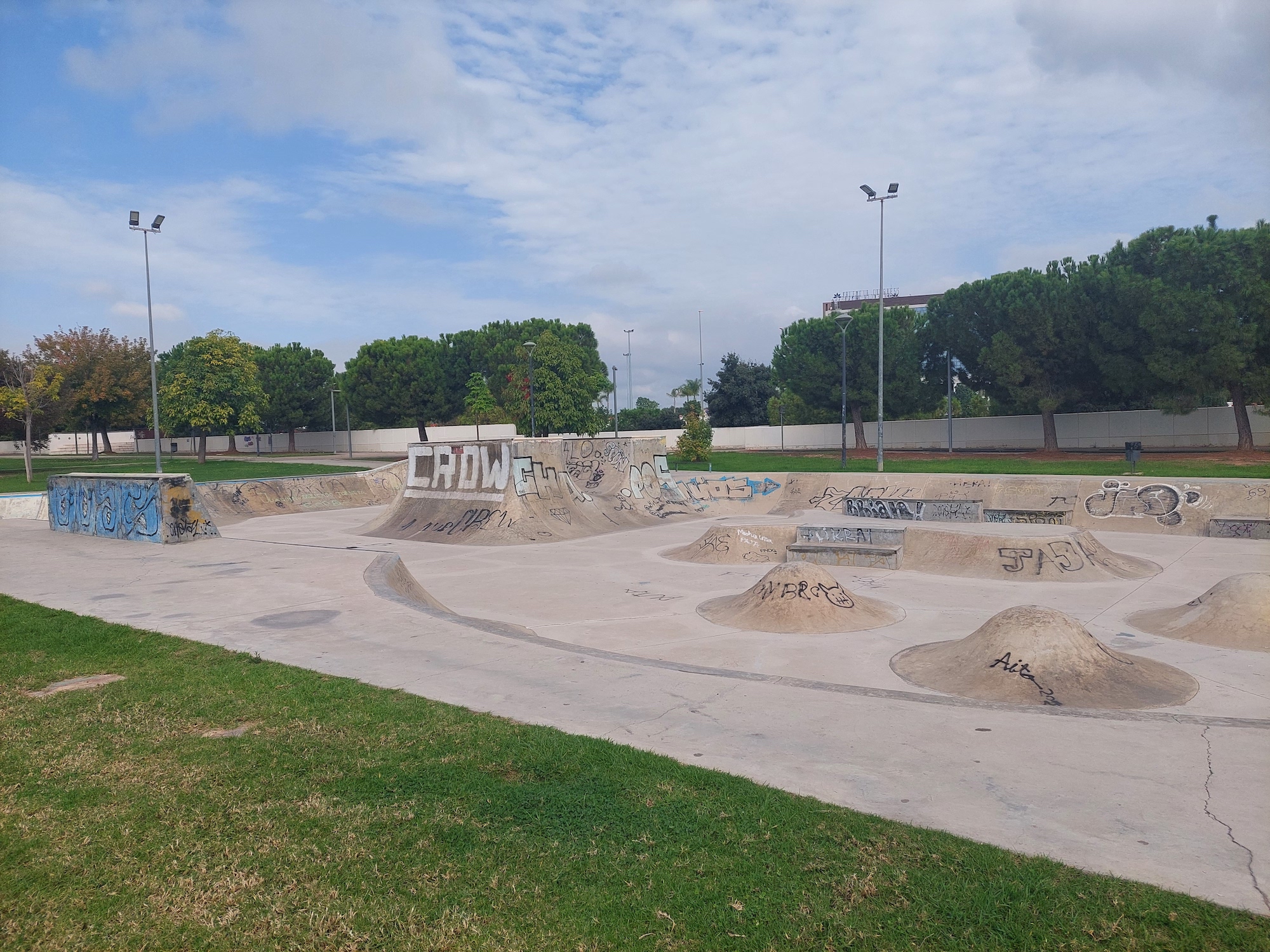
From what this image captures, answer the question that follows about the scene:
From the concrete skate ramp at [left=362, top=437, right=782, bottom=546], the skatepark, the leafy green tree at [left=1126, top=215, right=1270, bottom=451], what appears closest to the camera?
the skatepark

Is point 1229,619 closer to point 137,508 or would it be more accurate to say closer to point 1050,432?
point 137,508

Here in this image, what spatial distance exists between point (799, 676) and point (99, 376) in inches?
1898

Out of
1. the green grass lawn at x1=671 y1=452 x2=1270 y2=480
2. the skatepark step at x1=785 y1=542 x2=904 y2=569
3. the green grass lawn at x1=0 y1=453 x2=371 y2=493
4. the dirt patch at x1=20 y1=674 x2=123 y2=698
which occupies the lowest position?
the skatepark step at x1=785 y1=542 x2=904 y2=569

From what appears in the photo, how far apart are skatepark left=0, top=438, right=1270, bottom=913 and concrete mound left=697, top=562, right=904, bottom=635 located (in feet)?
0.15

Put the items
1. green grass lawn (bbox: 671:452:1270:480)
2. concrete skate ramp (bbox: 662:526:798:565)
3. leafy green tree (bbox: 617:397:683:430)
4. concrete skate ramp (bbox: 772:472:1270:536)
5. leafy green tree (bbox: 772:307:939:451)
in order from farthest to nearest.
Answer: leafy green tree (bbox: 617:397:683:430) < leafy green tree (bbox: 772:307:939:451) < green grass lawn (bbox: 671:452:1270:480) < concrete skate ramp (bbox: 772:472:1270:536) < concrete skate ramp (bbox: 662:526:798:565)

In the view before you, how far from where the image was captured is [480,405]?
61406mm

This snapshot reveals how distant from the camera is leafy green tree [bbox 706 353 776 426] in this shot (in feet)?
238

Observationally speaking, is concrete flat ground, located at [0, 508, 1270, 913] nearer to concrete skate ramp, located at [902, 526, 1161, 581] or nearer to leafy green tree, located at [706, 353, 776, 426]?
concrete skate ramp, located at [902, 526, 1161, 581]

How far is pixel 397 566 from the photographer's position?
1327 cm

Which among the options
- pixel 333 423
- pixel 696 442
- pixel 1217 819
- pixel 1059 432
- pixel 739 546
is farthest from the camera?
pixel 333 423

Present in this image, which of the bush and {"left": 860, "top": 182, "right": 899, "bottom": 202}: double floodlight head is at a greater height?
{"left": 860, "top": 182, "right": 899, "bottom": 202}: double floodlight head

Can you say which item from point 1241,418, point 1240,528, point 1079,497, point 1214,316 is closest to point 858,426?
point 1241,418

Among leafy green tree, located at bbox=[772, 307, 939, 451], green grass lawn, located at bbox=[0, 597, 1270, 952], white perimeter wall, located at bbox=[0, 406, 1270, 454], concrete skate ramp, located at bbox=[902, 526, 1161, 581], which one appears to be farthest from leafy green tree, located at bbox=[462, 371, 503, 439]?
green grass lawn, located at bbox=[0, 597, 1270, 952]

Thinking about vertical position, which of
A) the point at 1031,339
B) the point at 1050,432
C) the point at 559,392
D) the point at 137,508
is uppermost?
the point at 1031,339
